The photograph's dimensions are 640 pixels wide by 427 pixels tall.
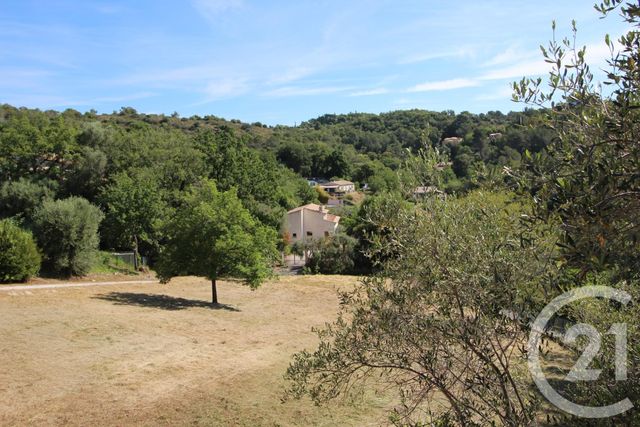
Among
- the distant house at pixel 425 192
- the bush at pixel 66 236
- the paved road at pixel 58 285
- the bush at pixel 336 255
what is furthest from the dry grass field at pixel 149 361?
the bush at pixel 336 255

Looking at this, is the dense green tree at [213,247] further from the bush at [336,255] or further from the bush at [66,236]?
the bush at [336,255]

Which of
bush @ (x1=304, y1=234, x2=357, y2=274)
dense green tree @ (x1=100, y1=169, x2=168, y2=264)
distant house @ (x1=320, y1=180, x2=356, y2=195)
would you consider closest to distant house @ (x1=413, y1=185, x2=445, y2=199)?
dense green tree @ (x1=100, y1=169, x2=168, y2=264)

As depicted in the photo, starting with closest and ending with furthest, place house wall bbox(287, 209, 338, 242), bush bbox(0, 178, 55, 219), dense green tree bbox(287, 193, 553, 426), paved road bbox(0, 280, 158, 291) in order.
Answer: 1. dense green tree bbox(287, 193, 553, 426)
2. paved road bbox(0, 280, 158, 291)
3. bush bbox(0, 178, 55, 219)
4. house wall bbox(287, 209, 338, 242)

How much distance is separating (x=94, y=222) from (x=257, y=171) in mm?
21314

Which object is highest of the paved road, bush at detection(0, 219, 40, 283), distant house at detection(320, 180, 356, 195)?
distant house at detection(320, 180, 356, 195)

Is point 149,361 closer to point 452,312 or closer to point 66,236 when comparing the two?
point 452,312

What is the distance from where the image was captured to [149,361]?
13016 millimetres

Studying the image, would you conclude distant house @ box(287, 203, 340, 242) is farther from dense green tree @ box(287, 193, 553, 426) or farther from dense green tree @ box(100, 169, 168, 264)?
dense green tree @ box(287, 193, 553, 426)

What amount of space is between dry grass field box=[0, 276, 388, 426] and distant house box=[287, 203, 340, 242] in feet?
115

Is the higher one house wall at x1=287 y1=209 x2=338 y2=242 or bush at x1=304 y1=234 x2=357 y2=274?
house wall at x1=287 y1=209 x2=338 y2=242

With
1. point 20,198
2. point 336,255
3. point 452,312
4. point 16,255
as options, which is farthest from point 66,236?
point 452,312

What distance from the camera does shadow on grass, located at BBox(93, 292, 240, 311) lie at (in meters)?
20.0

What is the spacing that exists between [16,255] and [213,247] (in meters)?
8.62

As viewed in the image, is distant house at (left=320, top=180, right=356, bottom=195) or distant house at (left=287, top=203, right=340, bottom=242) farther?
distant house at (left=320, top=180, right=356, bottom=195)
